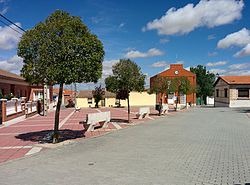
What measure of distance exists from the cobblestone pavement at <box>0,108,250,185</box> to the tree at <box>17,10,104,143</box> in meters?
2.43

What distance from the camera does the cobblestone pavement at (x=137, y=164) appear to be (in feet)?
→ 20.3

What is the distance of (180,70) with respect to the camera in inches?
2069

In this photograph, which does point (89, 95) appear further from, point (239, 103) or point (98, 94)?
point (239, 103)

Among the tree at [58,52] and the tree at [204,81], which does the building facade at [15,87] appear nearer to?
the tree at [58,52]

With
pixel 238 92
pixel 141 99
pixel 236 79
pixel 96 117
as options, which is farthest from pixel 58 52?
pixel 236 79

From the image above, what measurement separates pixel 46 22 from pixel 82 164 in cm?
515

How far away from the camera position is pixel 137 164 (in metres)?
7.48

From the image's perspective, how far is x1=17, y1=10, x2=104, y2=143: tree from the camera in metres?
9.66

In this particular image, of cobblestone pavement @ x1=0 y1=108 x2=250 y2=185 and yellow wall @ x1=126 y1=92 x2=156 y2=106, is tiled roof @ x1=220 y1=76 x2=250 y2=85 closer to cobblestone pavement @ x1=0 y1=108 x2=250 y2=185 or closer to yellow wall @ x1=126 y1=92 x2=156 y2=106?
yellow wall @ x1=126 y1=92 x2=156 y2=106

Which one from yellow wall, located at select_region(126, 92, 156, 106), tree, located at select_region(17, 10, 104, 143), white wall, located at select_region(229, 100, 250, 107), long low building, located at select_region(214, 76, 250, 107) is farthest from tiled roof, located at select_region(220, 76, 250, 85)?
tree, located at select_region(17, 10, 104, 143)

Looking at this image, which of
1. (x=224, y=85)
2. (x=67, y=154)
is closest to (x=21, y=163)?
(x=67, y=154)

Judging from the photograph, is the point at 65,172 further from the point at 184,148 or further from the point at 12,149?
the point at 184,148

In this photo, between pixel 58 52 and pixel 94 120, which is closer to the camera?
pixel 58 52

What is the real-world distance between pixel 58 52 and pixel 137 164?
4.47 m
